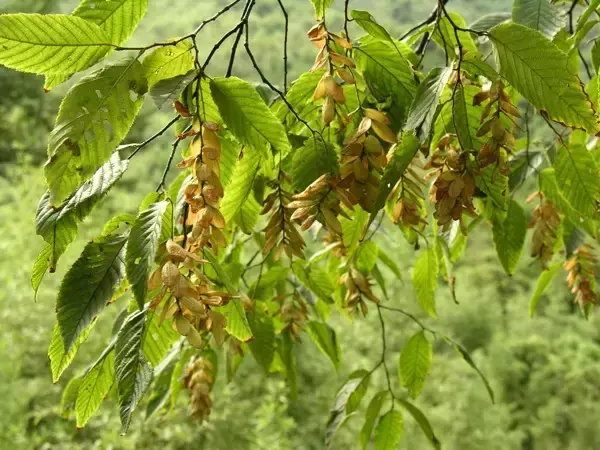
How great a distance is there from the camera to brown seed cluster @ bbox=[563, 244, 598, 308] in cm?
79

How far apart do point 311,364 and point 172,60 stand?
4.37m

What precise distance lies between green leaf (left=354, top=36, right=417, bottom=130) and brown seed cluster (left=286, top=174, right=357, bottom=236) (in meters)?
0.08

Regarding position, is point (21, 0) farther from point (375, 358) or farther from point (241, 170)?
point (241, 170)

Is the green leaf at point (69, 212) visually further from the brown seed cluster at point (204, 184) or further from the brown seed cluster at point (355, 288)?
the brown seed cluster at point (355, 288)

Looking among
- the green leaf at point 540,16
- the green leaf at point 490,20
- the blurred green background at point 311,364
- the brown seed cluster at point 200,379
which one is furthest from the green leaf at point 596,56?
the blurred green background at point 311,364

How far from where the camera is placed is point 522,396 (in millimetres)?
6156

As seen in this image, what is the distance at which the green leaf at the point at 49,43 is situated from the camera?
287 mm

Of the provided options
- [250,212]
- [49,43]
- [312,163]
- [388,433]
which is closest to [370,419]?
[388,433]

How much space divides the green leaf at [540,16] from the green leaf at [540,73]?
0.10m

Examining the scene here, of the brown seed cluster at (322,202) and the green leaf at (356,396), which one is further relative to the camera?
the green leaf at (356,396)

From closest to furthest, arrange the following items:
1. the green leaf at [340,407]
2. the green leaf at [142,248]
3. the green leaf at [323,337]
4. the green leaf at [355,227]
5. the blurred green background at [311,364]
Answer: the green leaf at [142,248] < the green leaf at [355,227] < the green leaf at [340,407] < the green leaf at [323,337] < the blurred green background at [311,364]

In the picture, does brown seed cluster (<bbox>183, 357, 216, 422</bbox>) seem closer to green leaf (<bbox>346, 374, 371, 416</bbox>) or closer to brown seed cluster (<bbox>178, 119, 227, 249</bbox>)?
green leaf (<bbox>346, 374, 371, 416</bbox>)

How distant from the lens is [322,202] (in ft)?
1.12

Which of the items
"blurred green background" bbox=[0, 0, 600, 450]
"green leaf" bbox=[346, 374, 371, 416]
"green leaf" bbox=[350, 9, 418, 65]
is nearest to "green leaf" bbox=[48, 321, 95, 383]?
"green leaf" bbox=[350, 9, 418, 65]
